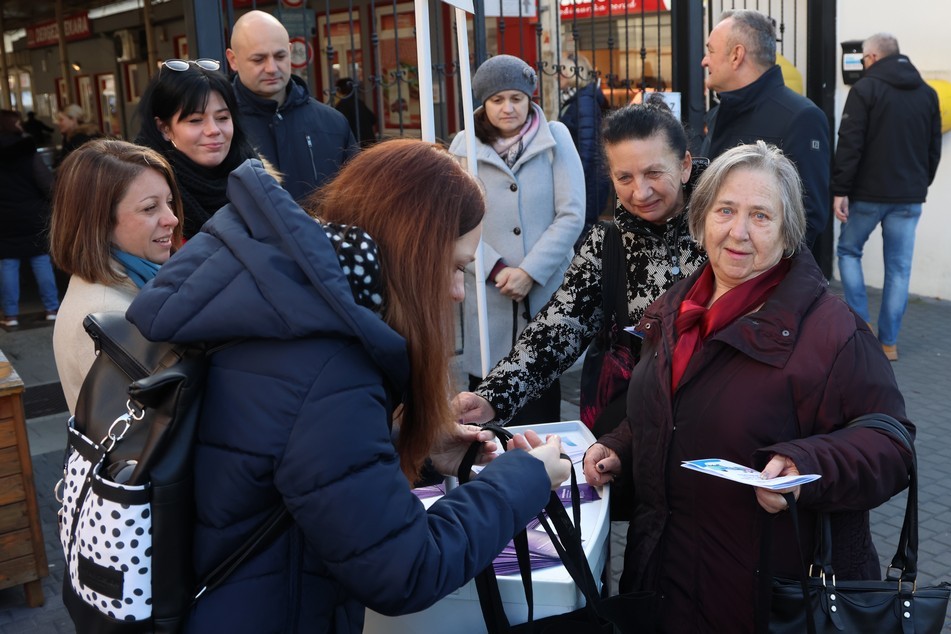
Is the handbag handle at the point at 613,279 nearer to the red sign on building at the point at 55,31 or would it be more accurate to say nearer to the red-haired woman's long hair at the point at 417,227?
the red-haired woman's long hair at the point at 417,227

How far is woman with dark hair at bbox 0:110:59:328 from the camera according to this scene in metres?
8.05

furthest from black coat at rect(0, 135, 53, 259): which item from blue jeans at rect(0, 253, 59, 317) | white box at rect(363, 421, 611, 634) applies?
white box at rect(363, 421, 611, 634)

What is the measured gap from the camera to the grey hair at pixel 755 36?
436cm

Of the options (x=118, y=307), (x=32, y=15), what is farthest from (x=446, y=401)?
(x=32, y=15)

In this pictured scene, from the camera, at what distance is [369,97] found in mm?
13016

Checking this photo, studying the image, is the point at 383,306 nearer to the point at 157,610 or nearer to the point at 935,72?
the point at 157,610

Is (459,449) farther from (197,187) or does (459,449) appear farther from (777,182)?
(197,187)

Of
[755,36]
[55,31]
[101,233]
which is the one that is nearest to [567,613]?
[101,233]

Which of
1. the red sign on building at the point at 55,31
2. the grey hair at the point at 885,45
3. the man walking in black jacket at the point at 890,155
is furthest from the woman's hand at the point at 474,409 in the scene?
the red sign on building at the point at 55,31

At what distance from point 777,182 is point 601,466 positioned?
0.80m

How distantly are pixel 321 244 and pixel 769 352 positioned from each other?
3.41ft

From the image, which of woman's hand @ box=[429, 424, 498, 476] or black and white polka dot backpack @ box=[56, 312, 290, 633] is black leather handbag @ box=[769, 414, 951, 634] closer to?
woman's hand @ box=[429, 424, 498, 476]

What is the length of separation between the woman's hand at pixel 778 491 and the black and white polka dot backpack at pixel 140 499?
0.98m

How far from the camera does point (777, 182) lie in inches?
85.0
